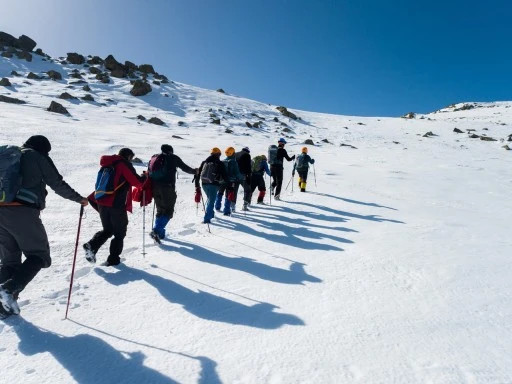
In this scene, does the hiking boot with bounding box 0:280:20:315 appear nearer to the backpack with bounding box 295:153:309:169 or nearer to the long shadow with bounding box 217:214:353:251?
the long shadow with bounding box 217:214:353:251

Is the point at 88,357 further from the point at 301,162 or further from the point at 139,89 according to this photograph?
the point at 139,89

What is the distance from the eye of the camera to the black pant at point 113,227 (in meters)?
4.96

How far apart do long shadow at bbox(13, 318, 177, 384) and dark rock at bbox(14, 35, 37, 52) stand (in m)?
60.0

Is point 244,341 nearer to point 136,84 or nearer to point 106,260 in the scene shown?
point 106,260

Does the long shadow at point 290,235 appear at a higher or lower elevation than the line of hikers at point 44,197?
lower

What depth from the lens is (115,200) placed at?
4898 mm

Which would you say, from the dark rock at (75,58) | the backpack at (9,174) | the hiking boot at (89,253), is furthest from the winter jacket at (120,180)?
the dark rock at (75,58)

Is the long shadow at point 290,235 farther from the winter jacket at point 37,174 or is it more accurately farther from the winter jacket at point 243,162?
the winter jacket at point 37,174

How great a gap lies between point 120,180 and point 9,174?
5.04 ft

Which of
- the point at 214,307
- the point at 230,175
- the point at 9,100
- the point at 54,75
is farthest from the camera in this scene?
the point at 54,75

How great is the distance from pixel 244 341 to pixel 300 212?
6562mm

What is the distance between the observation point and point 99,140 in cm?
1764

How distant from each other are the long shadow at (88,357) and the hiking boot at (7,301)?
169 mm

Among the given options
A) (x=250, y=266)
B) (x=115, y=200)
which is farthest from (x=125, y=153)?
(x=250, y=266)
